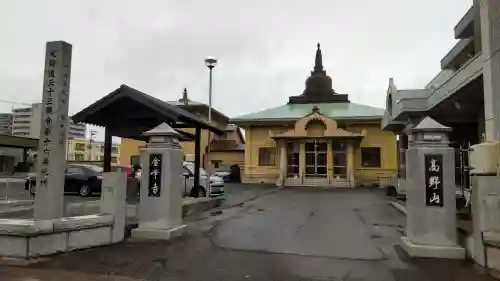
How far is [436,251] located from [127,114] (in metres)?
9.11

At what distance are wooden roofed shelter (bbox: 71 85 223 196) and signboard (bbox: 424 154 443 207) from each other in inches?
265

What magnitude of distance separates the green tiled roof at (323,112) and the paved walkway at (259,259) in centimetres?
2113

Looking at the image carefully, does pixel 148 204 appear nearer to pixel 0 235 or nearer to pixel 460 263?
pixel 0 235

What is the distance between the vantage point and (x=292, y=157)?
2970 cm

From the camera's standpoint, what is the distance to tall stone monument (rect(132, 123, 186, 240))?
8.15 meters

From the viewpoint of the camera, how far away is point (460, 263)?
20.9ft

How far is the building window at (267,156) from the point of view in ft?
102

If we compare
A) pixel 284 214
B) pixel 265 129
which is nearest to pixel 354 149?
pixel 265 129

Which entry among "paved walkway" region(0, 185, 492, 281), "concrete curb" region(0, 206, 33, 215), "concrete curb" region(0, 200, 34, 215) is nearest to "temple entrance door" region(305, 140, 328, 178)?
"paved walkway" region(0, 185, 492, 281)

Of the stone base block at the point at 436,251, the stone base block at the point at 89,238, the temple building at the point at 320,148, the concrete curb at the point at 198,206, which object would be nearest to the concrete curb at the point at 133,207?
the concrete curb at the point at 198,206

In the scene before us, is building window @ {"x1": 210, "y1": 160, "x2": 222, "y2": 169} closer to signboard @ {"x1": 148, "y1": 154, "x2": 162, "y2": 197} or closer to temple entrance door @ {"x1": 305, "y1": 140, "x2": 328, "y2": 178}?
temple entrance door @ {"x1": 305, "y1": 140, "x2": 328, "y2": 178}

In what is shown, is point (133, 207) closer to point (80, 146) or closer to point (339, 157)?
point (339, 157)

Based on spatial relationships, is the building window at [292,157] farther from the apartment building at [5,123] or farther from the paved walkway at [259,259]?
the apartment building at [5,123]

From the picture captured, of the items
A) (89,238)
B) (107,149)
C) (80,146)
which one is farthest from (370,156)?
(80,146)
